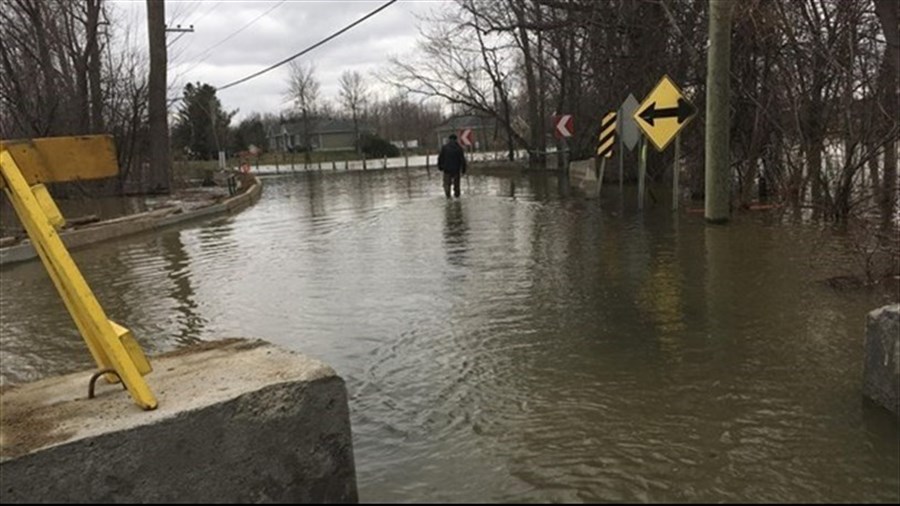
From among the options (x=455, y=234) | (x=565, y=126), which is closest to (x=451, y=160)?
(x=455, y=234)

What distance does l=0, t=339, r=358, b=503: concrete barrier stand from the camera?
2793 mm

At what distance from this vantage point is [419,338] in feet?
19.8

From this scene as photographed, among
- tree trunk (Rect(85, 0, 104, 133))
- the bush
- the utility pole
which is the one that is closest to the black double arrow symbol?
the utility pole

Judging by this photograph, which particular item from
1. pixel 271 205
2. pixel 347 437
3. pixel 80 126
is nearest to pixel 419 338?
pixel 347 437

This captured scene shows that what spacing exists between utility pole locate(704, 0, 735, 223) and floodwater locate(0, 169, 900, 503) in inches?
26.1

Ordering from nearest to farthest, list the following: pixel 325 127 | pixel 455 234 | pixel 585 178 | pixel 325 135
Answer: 1. pixel 455 234
2. pixel 585 178
3. pixel 325 135
4. pixel 325 127

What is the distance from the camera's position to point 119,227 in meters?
15.2

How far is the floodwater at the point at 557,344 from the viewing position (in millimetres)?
3564

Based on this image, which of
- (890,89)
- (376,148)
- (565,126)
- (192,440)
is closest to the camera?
(192,440)

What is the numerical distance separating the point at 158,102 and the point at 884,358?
84.2ft

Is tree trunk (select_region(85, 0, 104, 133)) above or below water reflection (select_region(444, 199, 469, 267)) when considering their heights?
above

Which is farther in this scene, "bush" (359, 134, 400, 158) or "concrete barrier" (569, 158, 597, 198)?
"bush" (359, 134, 400, 158)

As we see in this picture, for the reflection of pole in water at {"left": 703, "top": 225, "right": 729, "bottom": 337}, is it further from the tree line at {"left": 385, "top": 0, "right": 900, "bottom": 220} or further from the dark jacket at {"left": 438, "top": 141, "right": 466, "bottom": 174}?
the dark jacket at {"left": 438, "top": 141, "right": 466, "bottom": 174}

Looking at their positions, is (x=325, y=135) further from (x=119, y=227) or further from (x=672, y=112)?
(x=672, y=112)
